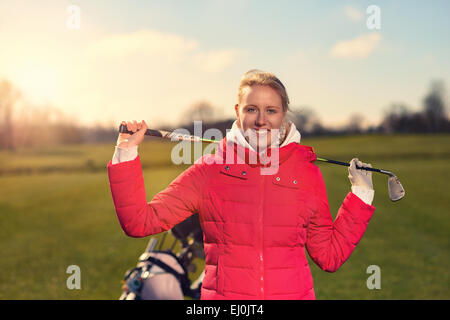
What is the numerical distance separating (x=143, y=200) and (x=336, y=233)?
116cm

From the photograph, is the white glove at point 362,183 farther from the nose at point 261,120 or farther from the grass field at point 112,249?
the grass field at point 112,249

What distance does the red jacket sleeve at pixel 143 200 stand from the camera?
8.87ft

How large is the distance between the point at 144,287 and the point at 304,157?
2.52 m

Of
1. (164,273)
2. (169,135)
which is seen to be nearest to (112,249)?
(164,273)

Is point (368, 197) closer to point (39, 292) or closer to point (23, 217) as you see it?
point (39, 292)

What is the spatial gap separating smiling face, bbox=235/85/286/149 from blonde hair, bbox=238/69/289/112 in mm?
24

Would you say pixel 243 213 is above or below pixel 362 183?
below

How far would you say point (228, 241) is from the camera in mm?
2693

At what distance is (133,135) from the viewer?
276 cm

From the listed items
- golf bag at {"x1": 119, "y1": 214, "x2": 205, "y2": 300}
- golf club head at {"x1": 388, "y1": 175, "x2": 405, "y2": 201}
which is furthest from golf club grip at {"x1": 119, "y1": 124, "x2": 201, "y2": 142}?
golf bag at {"x1": 119, "y1": 214, "x2": 205, "y2": 300}

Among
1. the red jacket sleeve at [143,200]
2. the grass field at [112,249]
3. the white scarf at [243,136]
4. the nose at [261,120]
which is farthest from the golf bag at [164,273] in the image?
the nose at [261,120]

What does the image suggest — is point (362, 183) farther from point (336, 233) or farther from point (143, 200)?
point (143, 200)

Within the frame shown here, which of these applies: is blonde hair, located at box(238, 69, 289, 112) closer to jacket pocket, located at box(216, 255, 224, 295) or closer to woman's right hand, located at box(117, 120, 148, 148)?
woman's right hand, located at box(117, 120, 148, 148)
